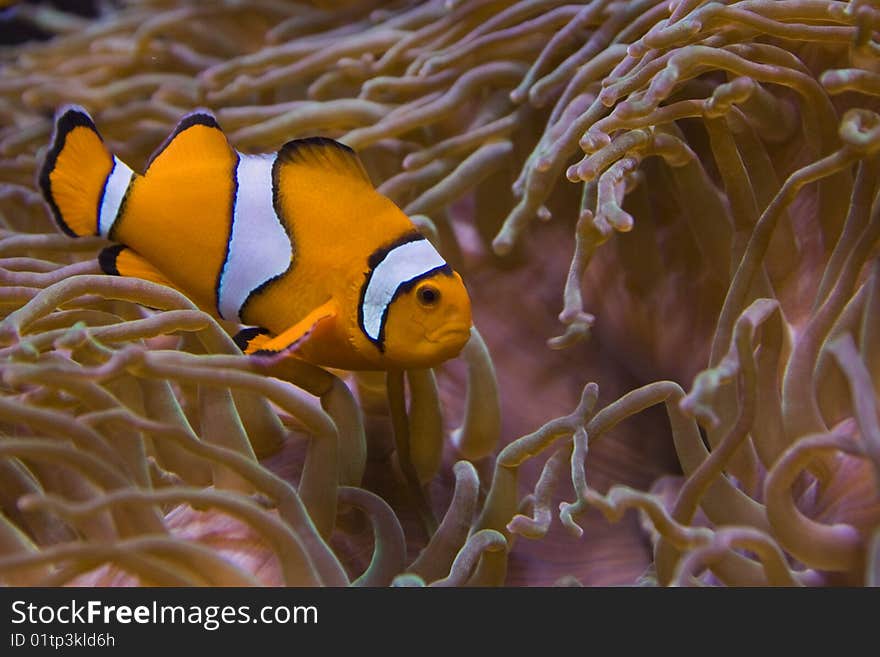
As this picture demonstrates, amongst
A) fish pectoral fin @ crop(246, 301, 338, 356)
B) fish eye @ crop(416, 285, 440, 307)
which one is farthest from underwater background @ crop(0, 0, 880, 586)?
fish eye @ crop(416, 285, 440, 307)

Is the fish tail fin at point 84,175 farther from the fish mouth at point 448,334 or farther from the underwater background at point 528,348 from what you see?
the fish mouth at point 448,334

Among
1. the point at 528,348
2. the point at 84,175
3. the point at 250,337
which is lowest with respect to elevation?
the point at 528,348

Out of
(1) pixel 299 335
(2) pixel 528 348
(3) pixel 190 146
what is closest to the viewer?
(1) pixel 299 335

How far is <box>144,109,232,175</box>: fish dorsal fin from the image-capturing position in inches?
35.3

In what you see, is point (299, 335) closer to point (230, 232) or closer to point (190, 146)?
point (230, 232)

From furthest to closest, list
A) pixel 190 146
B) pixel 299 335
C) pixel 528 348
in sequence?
pixel 528 348
pixel 190 146
pixel 299 335

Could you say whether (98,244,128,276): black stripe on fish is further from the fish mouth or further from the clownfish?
the fish mouth

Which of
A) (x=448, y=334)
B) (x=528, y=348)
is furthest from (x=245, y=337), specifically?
(x=528, y=348)

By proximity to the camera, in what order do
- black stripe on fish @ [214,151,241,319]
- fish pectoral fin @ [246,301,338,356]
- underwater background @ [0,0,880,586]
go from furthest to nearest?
black stripe on fish @ [214,151,241,319] → fish pectoral fin @ [246,301,338,356] → underwater background @ [0,0,880,586]

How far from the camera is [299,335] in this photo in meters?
0.76

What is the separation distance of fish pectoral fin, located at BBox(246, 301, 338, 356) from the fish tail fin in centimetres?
23

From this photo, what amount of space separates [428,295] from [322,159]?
0.20m
